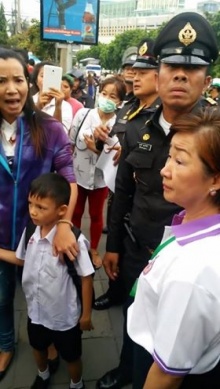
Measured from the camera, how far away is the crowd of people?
887mm

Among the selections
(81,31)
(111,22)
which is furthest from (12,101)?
(111,22)

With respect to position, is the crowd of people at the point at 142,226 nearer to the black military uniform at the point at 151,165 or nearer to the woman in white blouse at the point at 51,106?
the black military uniform at the point at 151,165

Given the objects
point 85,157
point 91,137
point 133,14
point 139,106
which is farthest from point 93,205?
point 133,14

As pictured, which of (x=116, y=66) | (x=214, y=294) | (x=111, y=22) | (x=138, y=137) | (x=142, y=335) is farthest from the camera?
(x=111, y=22)

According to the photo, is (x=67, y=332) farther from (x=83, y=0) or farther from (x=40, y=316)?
(x=83, y=0)

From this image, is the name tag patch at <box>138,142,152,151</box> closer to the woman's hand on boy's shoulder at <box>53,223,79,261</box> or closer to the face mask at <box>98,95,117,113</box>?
the woman's hand on boy's shoulder at <box>53,223,79,261</box>

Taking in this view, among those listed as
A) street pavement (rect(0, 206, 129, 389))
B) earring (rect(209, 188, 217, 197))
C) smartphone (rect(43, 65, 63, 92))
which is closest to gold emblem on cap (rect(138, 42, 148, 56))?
smartphone (rect(43, 65, 63, 92))

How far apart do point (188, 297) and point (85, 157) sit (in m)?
Result: 2.35

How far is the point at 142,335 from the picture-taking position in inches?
43.1

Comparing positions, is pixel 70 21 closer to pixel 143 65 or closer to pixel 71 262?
pixel 143 65

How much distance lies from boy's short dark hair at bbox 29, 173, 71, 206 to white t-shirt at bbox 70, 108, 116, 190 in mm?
1367

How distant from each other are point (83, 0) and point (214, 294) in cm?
776

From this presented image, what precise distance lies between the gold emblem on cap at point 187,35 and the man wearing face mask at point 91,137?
1420 mm

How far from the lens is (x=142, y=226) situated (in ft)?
5.33
